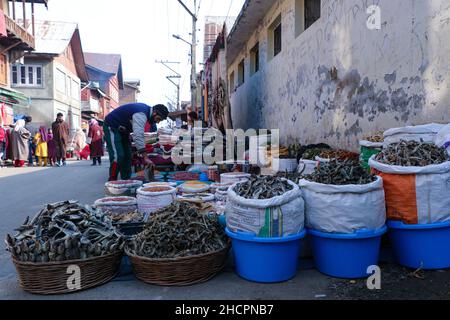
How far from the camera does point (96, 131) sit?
15.6m

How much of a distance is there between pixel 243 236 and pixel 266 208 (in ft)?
0.99

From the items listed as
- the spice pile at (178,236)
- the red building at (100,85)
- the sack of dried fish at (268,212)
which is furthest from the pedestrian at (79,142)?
the sack of dried fish at (268,212)

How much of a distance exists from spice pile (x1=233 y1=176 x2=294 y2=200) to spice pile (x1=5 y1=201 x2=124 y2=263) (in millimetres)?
1134

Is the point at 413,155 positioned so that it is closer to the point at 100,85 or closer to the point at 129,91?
the point at 100,85

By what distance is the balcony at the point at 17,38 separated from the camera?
18447 mm

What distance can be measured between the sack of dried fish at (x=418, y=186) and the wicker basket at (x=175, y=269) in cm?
152

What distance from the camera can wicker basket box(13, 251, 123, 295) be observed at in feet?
9.09

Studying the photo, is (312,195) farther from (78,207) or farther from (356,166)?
(78,207)

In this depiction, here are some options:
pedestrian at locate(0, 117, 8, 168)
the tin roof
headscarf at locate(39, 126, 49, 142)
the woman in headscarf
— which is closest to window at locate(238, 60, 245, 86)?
headscarf at locate(39, 126, 49, 142)

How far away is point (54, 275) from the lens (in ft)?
9.11

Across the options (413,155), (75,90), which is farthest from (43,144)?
(75,90)

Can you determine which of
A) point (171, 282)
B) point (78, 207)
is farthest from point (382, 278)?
point (78, 207)

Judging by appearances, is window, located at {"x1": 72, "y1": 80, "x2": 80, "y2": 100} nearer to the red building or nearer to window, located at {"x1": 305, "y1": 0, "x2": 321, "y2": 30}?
the red building

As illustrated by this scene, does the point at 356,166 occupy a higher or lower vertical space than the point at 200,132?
lower
